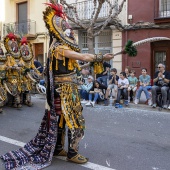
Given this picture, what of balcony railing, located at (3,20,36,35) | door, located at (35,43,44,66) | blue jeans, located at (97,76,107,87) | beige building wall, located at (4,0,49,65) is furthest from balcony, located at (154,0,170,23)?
balcony railing, located at (3,20,36,35)

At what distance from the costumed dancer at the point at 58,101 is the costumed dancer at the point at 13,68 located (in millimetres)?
4750

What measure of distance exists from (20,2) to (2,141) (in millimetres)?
17131

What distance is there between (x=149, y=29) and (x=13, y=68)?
25.1ft

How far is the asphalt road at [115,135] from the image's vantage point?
13.8ft

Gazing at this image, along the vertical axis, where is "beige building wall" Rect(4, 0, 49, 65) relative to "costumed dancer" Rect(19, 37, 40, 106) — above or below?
above

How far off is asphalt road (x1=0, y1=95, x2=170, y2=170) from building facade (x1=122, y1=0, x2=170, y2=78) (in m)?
5.01

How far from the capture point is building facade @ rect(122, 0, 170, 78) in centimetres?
1355

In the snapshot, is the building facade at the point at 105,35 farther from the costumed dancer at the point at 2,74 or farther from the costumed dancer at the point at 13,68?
the costumed dancer at the point at 2,74

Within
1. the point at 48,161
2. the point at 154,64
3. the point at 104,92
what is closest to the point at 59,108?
the point at 48,161

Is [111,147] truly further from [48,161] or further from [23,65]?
[23,65]

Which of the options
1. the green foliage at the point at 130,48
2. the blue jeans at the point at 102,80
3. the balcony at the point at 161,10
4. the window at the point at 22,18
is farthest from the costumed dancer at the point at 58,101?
the window at the point at 22,18

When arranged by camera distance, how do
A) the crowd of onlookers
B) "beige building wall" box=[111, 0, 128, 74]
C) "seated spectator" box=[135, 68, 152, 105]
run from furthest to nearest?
"beige building wall" box=[111, 0, 128, 74], the crowd of onlookers, "seated spectator" box=[135, 68, 152, 105]

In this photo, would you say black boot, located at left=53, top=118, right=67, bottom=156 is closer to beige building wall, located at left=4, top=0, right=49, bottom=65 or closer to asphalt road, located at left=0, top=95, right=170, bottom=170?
asphalt road, located at left=0, top=95, right=170, bottom=170

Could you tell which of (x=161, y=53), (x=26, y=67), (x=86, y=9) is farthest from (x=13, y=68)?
(x=86, y=9)
